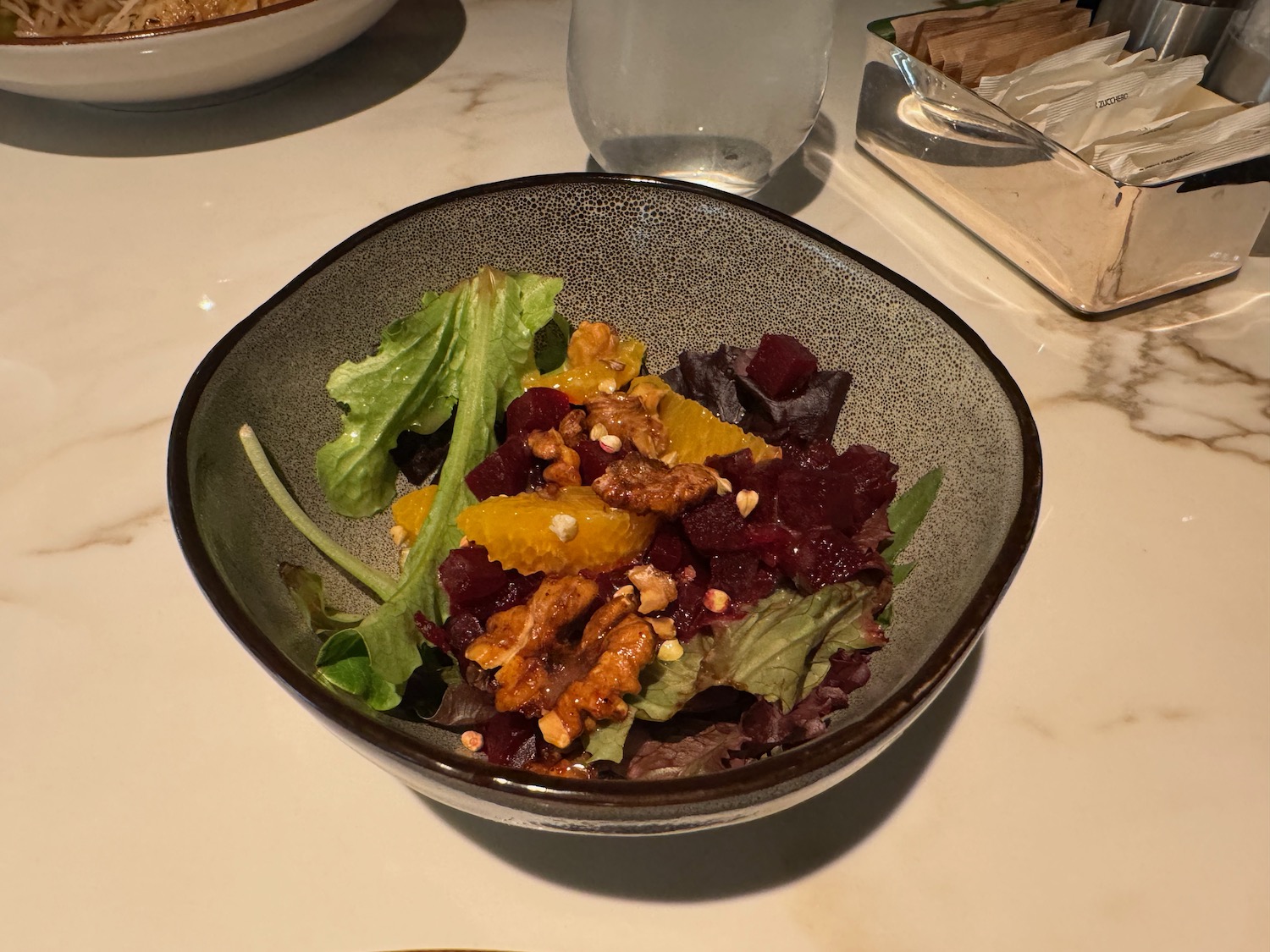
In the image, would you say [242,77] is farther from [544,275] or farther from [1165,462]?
[1165,462]

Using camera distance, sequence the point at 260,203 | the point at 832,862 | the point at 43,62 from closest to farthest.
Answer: the point at 832,862 → the point at 43,62 → the point at 260,203

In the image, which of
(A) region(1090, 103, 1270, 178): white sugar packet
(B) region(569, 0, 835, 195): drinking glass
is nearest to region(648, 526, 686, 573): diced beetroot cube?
(B) region(569, 0, 835, 195): drinking glass

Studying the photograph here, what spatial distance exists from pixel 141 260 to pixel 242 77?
0.41m

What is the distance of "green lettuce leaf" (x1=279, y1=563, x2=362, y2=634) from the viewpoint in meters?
0.95

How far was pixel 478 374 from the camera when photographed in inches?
46.3

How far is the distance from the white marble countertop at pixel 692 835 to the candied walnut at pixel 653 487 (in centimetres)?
31

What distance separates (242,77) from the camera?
5.75 ft

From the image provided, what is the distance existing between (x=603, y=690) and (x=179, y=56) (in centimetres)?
135

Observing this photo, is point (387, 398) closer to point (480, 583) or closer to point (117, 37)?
point (480, 583)

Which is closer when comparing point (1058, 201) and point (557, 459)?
point (557, 459)

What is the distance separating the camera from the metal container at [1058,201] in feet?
4.61

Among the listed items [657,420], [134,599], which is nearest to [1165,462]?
[657,420]

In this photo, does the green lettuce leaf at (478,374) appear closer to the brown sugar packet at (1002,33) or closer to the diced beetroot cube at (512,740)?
the diced beetroot cube at (512,740)

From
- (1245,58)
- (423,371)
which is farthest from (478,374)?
(1245,58)
